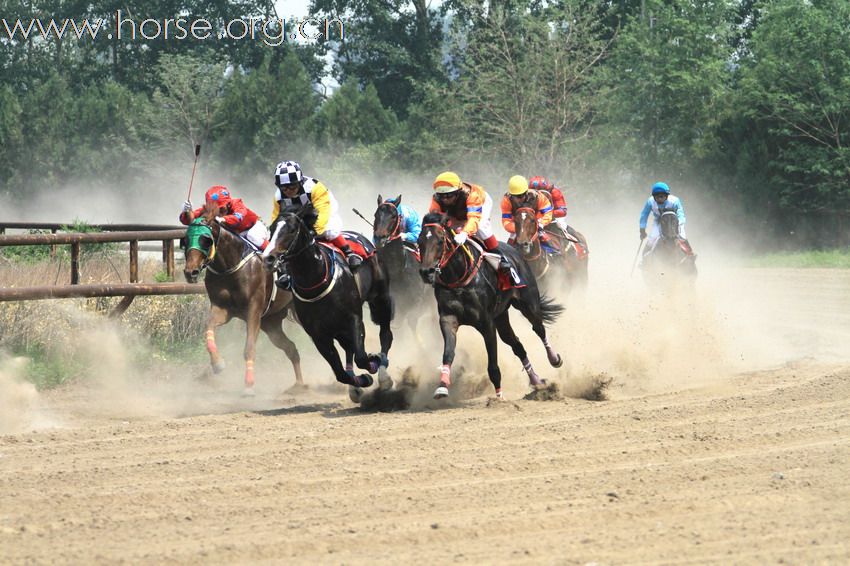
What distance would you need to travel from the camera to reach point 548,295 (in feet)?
53.3

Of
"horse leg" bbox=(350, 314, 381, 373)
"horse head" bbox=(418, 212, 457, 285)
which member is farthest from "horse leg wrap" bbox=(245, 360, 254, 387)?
"horse head" bbox=(418, 212, 457, 285)

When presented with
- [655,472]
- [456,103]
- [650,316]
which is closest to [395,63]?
[456,103]

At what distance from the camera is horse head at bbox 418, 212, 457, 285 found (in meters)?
11.2

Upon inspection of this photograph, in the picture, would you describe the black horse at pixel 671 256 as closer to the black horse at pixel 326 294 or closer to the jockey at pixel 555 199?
the jockey at pixel 555 199

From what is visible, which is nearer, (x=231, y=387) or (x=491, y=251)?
(x=491, y=251)

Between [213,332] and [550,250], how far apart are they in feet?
17.1

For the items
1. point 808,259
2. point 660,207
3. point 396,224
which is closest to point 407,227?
point 396,224

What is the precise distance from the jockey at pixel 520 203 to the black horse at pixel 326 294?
3239mm

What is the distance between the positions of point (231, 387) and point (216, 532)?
308 inches

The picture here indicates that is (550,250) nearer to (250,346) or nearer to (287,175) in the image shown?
(250,346)

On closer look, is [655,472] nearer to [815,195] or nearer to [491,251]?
[491,251]

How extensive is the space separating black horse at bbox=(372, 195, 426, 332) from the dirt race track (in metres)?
2.88

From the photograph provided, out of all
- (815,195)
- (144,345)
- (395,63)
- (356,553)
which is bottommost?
(356,553)

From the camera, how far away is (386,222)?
14320 millimetres
